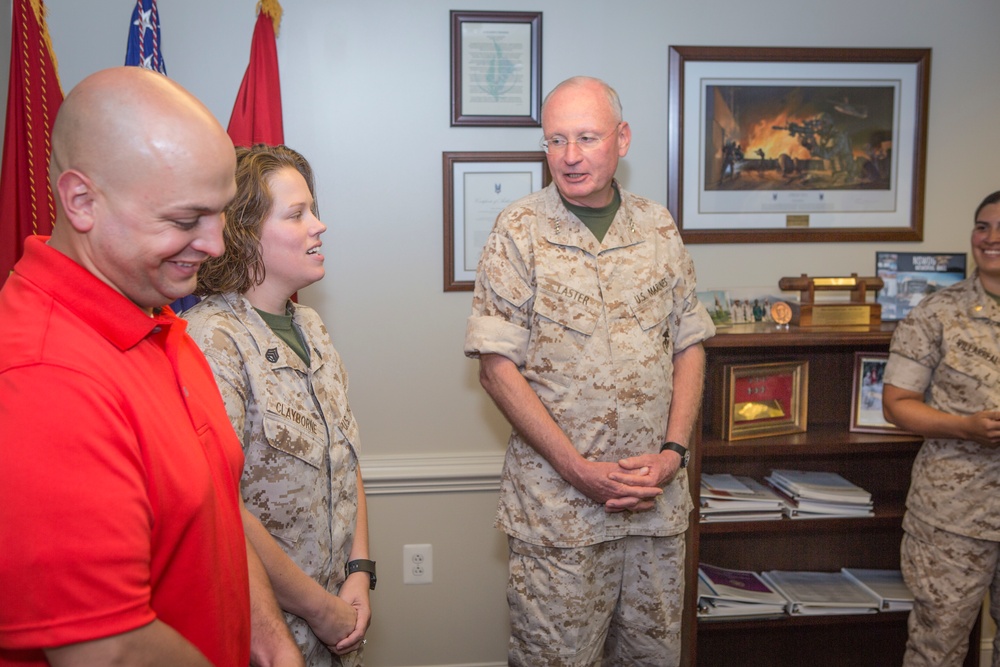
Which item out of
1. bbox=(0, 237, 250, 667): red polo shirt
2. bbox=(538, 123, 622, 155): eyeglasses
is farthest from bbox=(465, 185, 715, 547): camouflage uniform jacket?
bbox=(0, 237, 250, 667): red polo shirt

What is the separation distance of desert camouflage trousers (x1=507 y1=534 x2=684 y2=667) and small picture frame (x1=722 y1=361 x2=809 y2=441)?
24.5 inches

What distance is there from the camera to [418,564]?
2.64m

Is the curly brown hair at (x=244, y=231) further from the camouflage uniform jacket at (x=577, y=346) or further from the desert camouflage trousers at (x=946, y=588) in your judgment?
the desert camouflage trousers at (x=946, y=588)

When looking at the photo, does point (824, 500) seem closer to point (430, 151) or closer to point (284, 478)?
point (430, 151)

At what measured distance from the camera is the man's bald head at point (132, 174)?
0.79 m

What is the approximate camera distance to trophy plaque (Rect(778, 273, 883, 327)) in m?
2.49

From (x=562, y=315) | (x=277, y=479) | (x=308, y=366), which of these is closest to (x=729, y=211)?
(x=562, y=315)

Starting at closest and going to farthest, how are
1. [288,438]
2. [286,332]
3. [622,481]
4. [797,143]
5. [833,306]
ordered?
[288,438]
[286,332]
[622,481]
[833,306]
[797,143]

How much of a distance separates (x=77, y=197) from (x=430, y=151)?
179 cm

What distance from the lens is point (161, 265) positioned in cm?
86

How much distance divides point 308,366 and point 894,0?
2.36 m

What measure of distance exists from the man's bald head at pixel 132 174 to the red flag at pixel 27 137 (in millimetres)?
1288

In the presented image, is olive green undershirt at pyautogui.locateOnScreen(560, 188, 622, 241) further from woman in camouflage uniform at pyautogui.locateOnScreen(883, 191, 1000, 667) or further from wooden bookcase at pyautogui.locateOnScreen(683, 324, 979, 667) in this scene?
woman in camouflage uniform at pyautogui.locateOnScreen(883, 191, 1000, 667)

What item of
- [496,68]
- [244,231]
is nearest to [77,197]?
[244,231]
